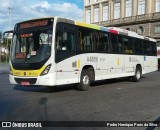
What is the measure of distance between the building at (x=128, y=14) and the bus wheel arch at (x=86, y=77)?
165 ft

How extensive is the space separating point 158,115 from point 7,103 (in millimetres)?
4757

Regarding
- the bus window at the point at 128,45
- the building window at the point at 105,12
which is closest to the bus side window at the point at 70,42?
the bus window at the point at 128,45

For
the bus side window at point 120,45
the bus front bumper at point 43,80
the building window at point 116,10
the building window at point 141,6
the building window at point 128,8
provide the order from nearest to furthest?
the bus front bumper at point 43,80 < the bus side window at point 120,45 < the building window at point 141,6 < the building window at point 128,8 < the building window at point 116,10

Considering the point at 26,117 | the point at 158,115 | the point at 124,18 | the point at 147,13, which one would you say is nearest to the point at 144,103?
→ the point at 158,115

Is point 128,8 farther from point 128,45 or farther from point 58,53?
point 58,53

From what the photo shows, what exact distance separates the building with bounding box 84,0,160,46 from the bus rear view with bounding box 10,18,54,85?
5250 cm

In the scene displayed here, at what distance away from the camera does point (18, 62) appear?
12.8m

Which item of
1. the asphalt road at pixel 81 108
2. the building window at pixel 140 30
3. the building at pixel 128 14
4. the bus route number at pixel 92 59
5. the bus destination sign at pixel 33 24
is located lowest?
the asphalt road at pixel 81 108

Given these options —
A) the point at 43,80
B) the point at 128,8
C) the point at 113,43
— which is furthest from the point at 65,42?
the point at 128,8

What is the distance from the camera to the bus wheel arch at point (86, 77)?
1401 centimetres

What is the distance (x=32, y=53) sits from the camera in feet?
41.0

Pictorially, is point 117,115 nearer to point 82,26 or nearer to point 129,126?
point 129,126

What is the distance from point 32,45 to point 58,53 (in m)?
1.08

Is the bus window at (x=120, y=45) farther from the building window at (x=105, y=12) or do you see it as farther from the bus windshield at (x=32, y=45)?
the building window at (x=105, y=12)
